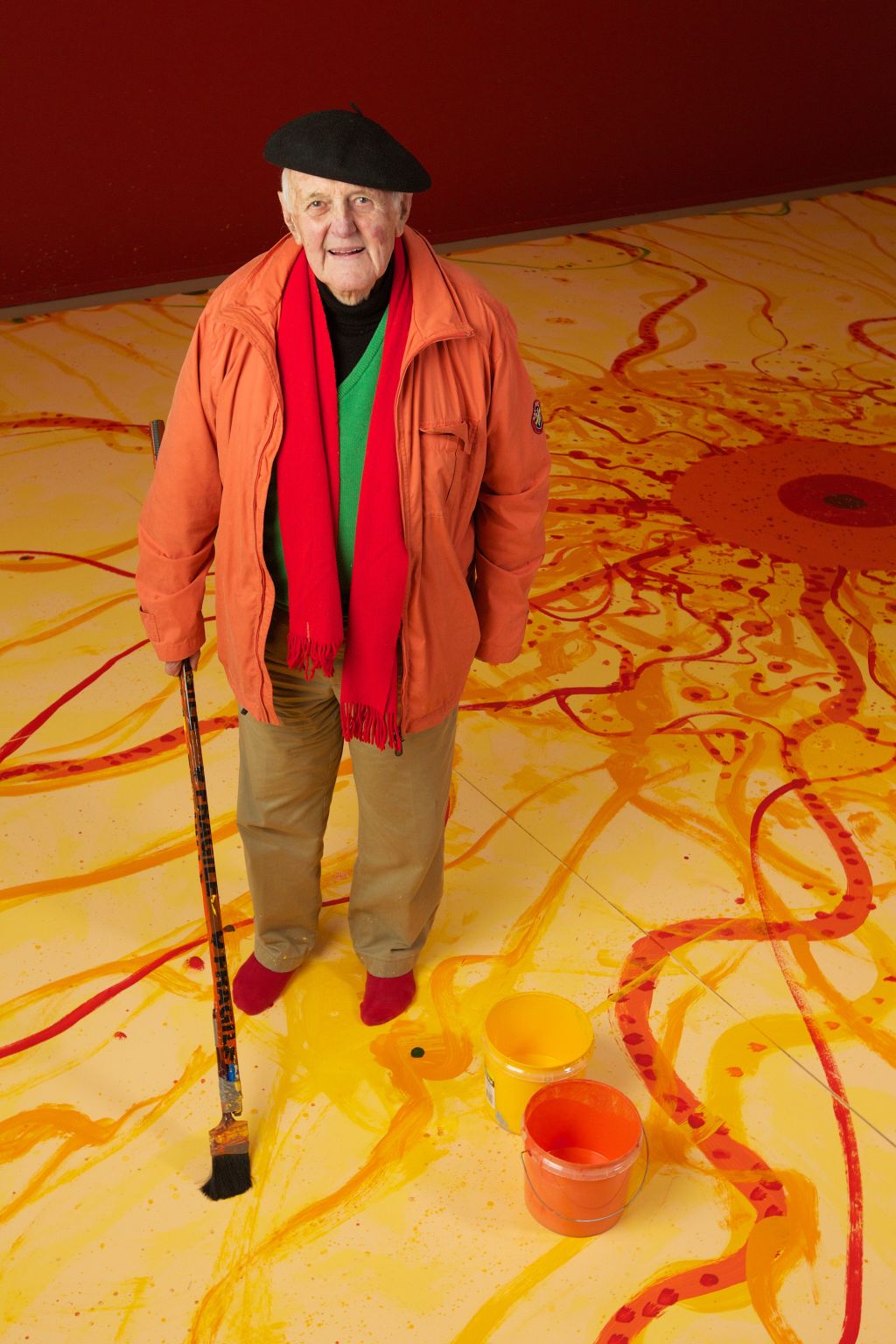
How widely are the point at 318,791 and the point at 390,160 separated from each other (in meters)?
0.95

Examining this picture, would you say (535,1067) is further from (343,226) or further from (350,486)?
(343,226)

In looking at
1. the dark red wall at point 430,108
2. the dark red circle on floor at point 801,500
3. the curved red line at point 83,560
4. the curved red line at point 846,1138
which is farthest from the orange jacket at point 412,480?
the dark red wall at point 430,108

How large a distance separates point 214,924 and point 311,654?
18.3 inches

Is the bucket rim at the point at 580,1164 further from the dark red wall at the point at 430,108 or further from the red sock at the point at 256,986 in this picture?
the dark red wall at the point at 430,108

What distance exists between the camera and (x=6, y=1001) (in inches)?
86.8

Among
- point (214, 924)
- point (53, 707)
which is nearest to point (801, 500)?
point (53, 707)

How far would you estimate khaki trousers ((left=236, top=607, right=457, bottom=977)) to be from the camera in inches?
79.0

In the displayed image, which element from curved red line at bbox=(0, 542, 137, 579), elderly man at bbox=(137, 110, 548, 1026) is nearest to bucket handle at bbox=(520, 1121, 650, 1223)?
elderly man at bbox=(137, 110, 548, 1026)

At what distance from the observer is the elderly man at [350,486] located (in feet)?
5.55

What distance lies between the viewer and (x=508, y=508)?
6.25 ft

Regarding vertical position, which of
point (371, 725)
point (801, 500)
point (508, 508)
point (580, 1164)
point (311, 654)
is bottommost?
point (801, 500)

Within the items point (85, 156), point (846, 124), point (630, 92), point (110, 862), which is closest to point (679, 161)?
point (630, 92)

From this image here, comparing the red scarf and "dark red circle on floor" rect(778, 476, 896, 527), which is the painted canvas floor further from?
the red scarf

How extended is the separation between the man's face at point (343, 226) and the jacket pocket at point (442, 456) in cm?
20
